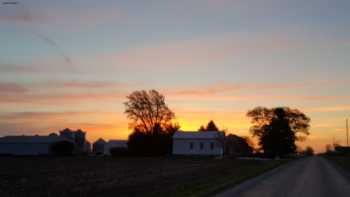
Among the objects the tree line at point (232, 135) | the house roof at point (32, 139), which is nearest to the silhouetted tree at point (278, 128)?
the tree line at point (232, 135)

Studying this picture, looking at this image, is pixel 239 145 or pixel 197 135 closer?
pixel 197 135

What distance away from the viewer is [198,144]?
4948 inches

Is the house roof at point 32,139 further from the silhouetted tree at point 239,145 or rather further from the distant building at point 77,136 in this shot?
the silhouetted tree at point 239,145

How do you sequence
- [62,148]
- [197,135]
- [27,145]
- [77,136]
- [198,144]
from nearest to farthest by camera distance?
[62,148] < [198,144] < [197,135] < [27,145] < [77,136]

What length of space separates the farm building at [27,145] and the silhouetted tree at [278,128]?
51.6 metres

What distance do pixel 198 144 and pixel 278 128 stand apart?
29122 millimetres

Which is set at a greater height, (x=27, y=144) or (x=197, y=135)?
(x=197, y=135)

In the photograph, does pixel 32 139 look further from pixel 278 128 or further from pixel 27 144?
pixel 278 128

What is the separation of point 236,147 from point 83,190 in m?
143

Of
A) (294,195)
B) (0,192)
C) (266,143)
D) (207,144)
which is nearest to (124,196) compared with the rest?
(0,192)

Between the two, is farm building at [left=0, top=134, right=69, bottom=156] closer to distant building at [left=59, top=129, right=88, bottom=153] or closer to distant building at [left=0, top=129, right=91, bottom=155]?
distant building at [left=0, top=129, right=91, bottom=155]

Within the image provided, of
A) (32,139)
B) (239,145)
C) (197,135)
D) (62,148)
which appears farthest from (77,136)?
(197,135)

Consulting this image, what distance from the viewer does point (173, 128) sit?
134 metres

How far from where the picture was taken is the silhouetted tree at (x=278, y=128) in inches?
5576
